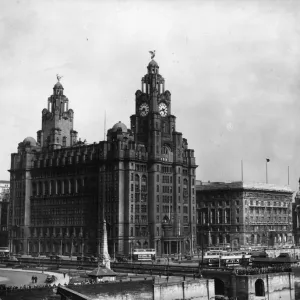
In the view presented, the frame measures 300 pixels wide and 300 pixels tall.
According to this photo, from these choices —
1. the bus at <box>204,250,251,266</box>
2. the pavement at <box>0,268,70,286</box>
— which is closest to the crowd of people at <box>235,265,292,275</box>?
the bus at <box>204,250,251,266</box>

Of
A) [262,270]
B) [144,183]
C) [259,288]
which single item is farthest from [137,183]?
[259,288]

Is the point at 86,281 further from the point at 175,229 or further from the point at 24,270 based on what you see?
the point at 175,229

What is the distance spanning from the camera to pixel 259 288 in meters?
121

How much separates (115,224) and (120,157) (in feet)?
67.0

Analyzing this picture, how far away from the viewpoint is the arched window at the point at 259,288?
4724 inches

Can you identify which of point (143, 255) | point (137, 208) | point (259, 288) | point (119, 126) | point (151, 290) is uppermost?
point (119, 126)

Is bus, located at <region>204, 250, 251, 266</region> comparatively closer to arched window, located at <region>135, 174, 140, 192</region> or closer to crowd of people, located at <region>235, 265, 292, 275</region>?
crowd of people, located at <region>235, 265, 292, 275</region>

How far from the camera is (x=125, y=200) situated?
18988cm

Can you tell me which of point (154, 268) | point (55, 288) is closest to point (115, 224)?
point (154, 268)

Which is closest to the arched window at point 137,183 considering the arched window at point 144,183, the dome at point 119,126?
the arched window at point 144,183

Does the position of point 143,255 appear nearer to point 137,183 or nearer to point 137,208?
point 137,208

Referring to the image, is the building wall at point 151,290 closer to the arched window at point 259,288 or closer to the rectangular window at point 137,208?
the arched window at point 259,288


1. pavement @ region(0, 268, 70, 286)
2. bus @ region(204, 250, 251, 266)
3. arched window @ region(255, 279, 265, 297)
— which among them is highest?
bus @ region(204, 250, 251, 266)

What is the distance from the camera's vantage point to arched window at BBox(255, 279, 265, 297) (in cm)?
12000
